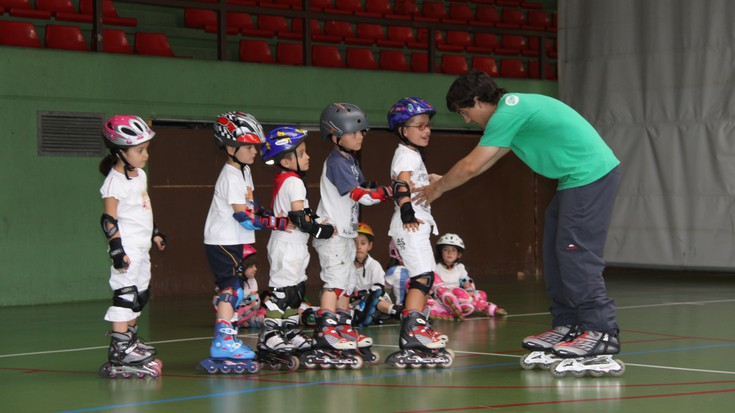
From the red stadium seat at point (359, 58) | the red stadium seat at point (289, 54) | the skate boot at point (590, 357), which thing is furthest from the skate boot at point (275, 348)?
the red stadium seat at point (359, 58)

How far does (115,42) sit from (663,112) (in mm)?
7636

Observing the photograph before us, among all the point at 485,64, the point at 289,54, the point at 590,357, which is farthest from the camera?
the point at 485,64

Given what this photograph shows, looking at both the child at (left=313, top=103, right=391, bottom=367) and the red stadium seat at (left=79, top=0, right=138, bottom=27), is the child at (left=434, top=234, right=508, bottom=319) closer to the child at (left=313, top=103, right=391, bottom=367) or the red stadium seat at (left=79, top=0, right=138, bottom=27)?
the child at (left=313, top=103, right=391, bottom=367)

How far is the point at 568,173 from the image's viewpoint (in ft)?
23.4

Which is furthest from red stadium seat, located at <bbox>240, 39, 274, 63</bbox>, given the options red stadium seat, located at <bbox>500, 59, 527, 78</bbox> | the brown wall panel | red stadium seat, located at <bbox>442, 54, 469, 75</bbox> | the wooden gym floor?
the wooden gym floor

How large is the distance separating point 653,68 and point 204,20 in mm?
6450

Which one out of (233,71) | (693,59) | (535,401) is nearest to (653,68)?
(693,59)

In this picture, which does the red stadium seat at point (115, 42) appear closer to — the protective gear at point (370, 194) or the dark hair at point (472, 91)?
the protective gear at point (370, 194)

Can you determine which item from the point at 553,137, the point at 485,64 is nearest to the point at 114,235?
the point at 553,137

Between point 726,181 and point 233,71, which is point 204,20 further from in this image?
point 726,181

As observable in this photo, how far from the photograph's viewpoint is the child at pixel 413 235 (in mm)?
7422

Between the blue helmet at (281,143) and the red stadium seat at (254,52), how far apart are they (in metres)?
7.47

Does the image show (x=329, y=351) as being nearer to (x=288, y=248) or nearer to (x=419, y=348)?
(x=419, y=348)

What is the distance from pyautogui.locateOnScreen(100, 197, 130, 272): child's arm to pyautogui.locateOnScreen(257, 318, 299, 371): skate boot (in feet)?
3.62
